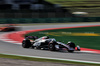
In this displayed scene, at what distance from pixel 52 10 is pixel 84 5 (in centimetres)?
1020

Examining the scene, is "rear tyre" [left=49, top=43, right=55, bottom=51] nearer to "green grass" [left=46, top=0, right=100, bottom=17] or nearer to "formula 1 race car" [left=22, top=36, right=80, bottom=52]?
"formula 1 race car" [left=22, top=36, right=80, bottom=52]

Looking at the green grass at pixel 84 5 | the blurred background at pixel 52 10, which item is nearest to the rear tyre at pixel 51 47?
the blurred background at pixel 52 10

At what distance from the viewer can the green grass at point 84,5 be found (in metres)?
48.2

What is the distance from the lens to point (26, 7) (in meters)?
47.5

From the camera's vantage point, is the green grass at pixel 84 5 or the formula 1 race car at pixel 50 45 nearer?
the formula 1 race car at pixel 50 45

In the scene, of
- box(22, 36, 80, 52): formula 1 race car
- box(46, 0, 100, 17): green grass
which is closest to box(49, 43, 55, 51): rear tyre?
box(22, 36, 80, 52): formula 1 race car

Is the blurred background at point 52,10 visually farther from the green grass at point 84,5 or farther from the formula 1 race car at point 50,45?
the formula 1 race car at point 50,45

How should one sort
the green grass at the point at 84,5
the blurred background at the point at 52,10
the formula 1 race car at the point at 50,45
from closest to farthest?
the formula 1 race car at the point at 50,45, the blurred background at the point at 52,10, the green grass at the point at 84,5

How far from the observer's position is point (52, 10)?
148 feet

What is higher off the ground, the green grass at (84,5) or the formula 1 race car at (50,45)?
the green grass at (84,5)

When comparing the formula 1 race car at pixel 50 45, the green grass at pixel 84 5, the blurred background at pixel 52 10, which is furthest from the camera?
the green grass at pixel 84 5

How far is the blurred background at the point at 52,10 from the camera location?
38.8 m

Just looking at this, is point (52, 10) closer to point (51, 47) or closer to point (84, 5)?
point (84, 5)

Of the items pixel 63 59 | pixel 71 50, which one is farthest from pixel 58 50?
pixel 63 59
